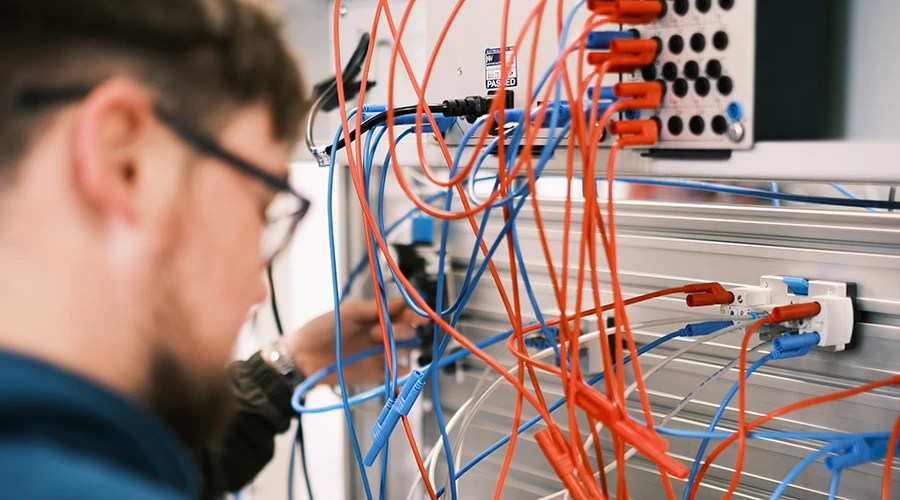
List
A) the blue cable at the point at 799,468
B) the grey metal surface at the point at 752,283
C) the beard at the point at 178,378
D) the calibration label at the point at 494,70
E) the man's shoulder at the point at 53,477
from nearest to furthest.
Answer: the man's shoulder at the point at 53,477, the beard at the point at 178,378, the blue cable at the point at 799,468, the calibration label at the point at 494,70, the grey metal surface at the point at 752,283

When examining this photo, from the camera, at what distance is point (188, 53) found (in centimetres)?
→ 57

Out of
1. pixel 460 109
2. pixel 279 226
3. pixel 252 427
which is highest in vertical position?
pixel 460 109

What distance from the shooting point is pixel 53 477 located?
0.43 meters

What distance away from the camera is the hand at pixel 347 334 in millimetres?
1393

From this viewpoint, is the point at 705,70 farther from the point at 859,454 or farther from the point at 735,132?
the point at 859,454

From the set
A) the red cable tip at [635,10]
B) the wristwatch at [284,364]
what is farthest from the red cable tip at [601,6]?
the wristwatch at [284,364]

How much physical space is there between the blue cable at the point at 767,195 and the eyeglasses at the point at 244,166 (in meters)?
0.55

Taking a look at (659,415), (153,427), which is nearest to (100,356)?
(153,427)

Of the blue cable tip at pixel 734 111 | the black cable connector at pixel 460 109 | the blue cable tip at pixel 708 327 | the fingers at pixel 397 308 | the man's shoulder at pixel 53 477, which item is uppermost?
the black cable connector at pixel 460 109

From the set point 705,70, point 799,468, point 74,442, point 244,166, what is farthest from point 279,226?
point 799,468

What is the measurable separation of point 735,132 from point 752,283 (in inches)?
18.9

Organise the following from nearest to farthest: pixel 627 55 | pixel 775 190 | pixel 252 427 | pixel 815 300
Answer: pixel 627 55
pixel 815 300
pixel 775 190
pixel 252 427

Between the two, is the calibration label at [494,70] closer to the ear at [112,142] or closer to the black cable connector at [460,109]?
the black cable connector at [460,109]

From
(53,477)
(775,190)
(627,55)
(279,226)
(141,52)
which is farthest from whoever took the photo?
(775,190)
